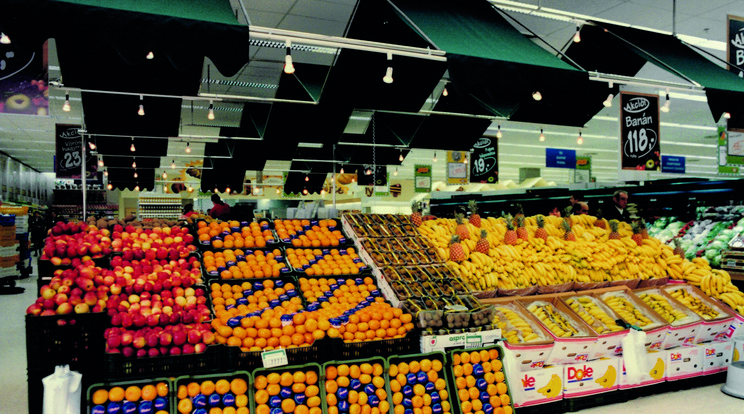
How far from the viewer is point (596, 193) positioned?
946cm

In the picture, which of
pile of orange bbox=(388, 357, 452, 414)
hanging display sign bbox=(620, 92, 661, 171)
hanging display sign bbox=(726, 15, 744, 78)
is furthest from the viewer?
hanging display sign bbox=(620, 92, 661, 171)

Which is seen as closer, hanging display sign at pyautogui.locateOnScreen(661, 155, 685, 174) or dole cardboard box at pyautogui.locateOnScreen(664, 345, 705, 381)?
dole cardboard box at pyautogui.locateOnScreen(664, 345, 705, 381)

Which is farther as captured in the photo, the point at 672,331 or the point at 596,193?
the point at 596,193

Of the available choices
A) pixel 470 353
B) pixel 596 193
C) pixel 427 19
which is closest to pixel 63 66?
pixel 427 19

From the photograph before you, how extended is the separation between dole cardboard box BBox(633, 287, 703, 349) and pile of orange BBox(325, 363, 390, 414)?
3.14 metres

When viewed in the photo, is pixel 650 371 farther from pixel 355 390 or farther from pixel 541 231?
pixel 355 390

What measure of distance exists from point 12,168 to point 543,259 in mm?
23920

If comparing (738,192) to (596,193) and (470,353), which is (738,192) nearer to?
(596,193)

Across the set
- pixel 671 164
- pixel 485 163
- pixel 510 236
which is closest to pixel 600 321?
pixel 510 236

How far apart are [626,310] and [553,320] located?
93cm

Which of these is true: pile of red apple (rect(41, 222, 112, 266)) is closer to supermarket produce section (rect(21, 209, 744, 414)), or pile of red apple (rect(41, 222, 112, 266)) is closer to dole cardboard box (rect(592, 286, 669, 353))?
supermarket produce section (rect(21, 209, 744, 414))

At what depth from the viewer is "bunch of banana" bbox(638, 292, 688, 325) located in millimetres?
4883

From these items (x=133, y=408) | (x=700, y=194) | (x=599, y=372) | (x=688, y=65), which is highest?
(x=688, y=65)

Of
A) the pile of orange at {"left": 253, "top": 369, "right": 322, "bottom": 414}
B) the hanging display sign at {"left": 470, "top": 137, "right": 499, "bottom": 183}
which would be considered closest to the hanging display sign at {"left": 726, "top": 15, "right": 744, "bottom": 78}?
the hanging display sign at {"left": 470, "top": 137, "right": 499, "bottom": 183}
